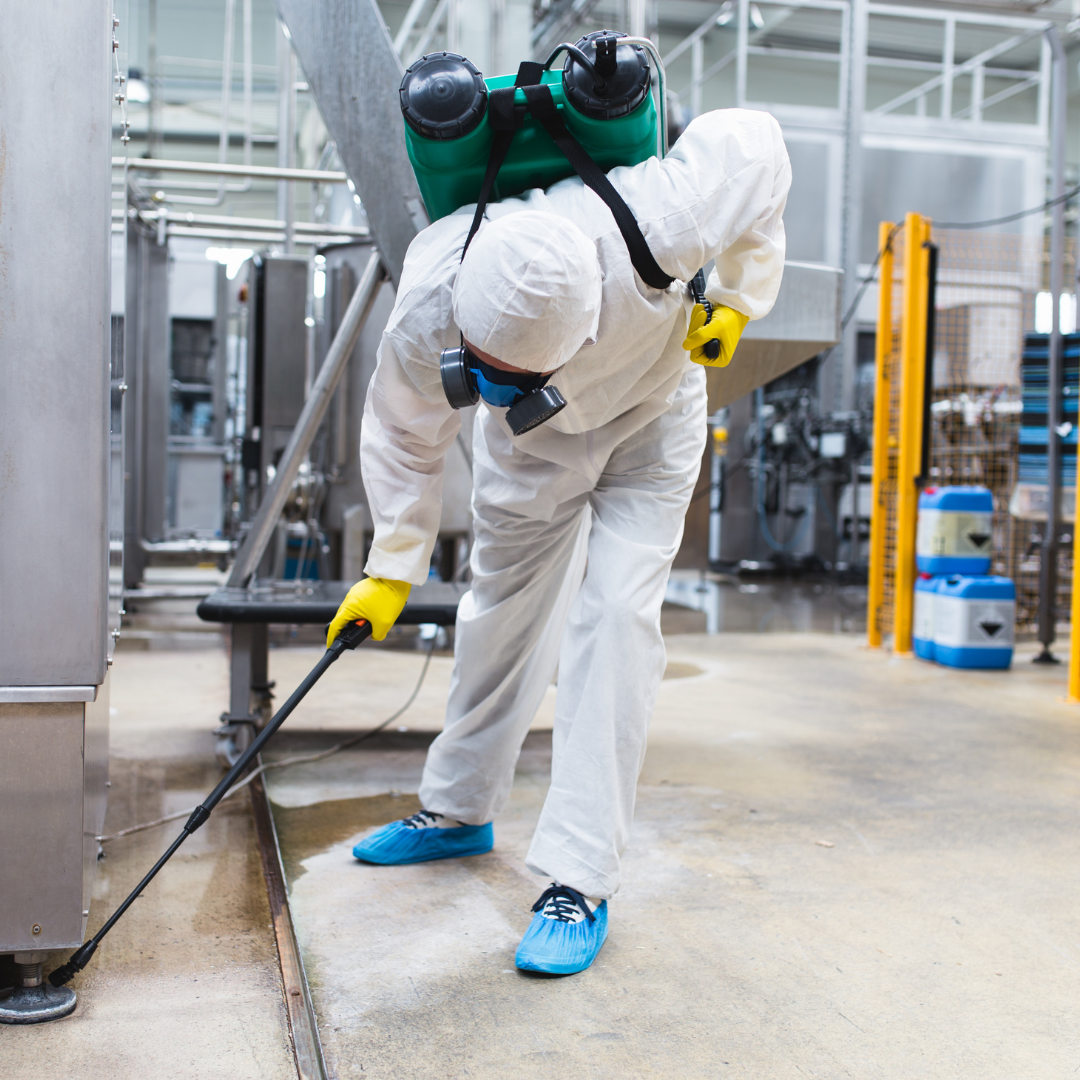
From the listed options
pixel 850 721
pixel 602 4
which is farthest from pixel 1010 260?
pixel 602 4

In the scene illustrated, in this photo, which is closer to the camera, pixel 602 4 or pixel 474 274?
pixel 474 274

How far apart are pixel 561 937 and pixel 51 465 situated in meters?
0.88

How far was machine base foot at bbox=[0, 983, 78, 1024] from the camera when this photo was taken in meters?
Answer: 1.20

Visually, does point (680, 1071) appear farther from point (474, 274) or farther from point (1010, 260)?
point (1010, 260)

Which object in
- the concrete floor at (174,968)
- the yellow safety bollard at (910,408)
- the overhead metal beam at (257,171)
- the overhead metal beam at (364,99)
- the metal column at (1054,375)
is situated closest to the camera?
the concrete floor at (174,968)

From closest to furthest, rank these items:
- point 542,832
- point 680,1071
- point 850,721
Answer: point 680,1071
point 542,832
point 850,721

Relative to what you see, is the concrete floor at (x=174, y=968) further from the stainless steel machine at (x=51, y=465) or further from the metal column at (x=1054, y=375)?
the metal column at (x=1054, y=375)

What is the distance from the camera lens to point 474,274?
121 cm

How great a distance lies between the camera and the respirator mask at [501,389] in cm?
124

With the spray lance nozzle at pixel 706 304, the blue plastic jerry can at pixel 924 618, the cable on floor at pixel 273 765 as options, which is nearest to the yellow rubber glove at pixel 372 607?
the cable on floor at pixel 273 765

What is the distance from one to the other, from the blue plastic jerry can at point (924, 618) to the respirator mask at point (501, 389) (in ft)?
11.3

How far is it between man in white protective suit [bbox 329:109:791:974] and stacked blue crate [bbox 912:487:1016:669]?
9.51 ft

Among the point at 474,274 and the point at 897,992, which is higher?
the point at 474,274

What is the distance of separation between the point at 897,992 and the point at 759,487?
742 centimetres
